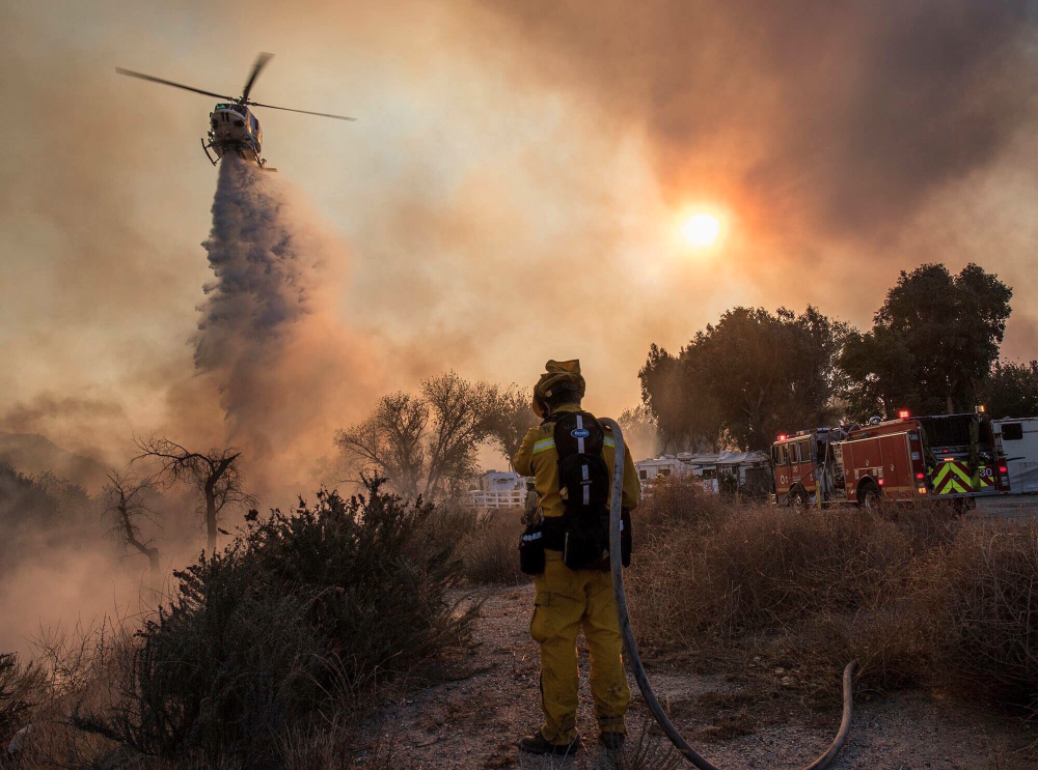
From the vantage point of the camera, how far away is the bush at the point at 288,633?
10.1 ft

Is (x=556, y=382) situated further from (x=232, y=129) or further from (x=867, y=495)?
(x=232, y=129)

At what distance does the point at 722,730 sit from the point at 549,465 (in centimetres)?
166

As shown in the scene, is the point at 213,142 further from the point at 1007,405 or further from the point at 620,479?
the point at 1007,405

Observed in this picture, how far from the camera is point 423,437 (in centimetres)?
3569

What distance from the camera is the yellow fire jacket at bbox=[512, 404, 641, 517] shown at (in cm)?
350

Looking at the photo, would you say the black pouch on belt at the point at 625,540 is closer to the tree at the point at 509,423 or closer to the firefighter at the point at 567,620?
the firefighter at the point at 567,620

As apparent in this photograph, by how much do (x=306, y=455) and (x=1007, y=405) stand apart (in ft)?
128

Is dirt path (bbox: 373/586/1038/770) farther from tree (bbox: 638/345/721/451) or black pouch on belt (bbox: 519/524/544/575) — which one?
tree (bbox: 638/345/721/451)

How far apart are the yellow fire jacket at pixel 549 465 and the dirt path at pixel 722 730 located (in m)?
1.21

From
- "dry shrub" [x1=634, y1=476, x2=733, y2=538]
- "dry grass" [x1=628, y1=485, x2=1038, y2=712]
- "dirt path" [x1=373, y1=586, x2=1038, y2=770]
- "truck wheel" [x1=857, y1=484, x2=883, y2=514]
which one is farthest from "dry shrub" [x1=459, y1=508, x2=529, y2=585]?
"truck wheel" [x1=857, y1=484, x2=883, y2=514]

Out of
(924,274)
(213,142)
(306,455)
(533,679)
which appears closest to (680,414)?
(924,274)

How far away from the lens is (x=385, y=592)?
4531 millimetres

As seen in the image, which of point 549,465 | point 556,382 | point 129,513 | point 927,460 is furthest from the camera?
point 129,513

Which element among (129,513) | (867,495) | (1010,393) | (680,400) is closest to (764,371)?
(680,400)
